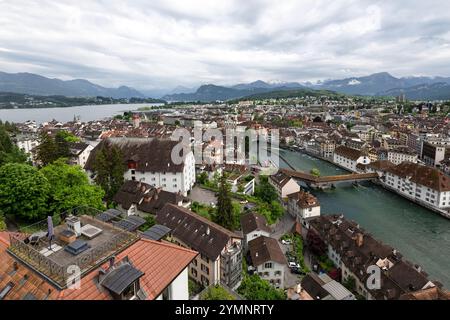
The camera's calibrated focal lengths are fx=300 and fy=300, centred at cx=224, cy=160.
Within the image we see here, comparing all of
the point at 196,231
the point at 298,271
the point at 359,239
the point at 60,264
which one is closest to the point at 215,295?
the point at 60,264

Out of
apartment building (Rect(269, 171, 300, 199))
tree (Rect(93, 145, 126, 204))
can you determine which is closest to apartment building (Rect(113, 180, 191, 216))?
tree (Rect(93, 145, 126, 204))

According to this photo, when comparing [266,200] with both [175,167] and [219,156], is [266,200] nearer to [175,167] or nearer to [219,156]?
[175,167]

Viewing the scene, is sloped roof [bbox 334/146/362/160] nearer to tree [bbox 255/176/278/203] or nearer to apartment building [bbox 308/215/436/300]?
tree [bbox 255/176/278/203]

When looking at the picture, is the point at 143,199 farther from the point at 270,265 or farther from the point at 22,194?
the point at 270,265
